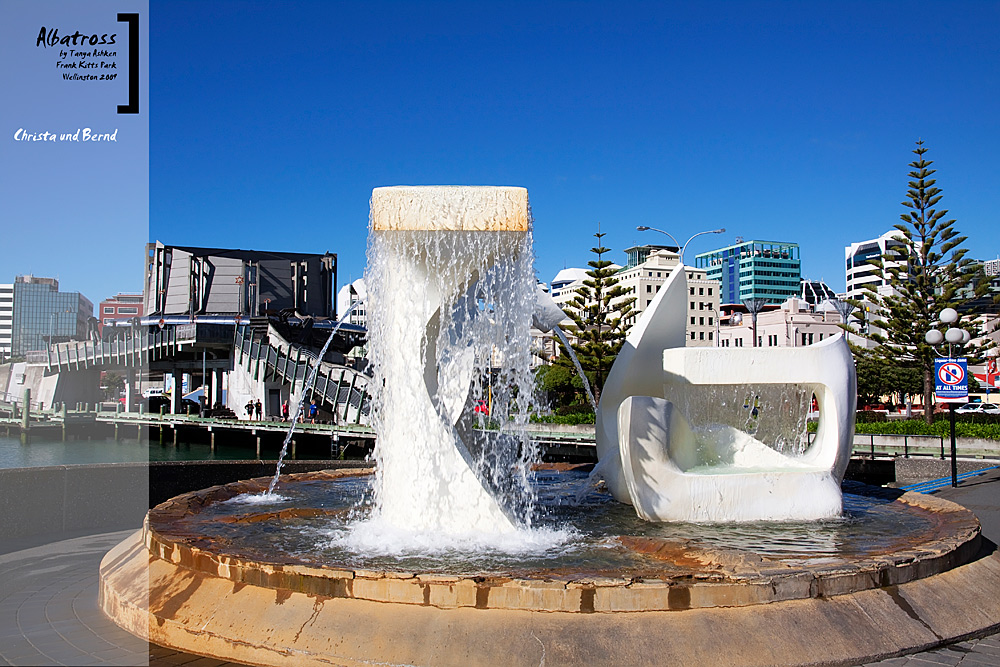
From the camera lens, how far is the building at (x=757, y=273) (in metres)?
157

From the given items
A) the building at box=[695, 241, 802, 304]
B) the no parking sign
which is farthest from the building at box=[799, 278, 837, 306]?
the no parking sign

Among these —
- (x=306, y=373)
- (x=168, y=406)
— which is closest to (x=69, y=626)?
(x=306, y=373)

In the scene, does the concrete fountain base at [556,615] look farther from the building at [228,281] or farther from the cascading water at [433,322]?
the building at [228,281]

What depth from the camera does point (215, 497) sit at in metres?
10.3

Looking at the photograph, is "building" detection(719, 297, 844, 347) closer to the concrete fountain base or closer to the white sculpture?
the white sculpture

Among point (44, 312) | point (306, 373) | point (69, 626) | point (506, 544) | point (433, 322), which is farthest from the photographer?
point (44, 312)

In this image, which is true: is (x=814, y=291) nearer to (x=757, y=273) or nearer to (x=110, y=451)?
(x=757, y=273)

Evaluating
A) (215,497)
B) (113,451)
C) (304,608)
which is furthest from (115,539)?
(113,451)

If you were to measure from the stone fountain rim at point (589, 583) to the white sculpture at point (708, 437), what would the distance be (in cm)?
244

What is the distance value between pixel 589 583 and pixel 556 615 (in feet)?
1.03

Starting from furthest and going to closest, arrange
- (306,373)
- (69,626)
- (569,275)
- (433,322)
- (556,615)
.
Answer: (569,275), (306,373), (433,322), (69,626), (556,615)

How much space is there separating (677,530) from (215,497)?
5.97m

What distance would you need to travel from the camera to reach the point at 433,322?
860 cm

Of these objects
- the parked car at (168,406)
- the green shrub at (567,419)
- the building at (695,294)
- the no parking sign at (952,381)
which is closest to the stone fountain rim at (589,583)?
the no parking sign at (952,381)
